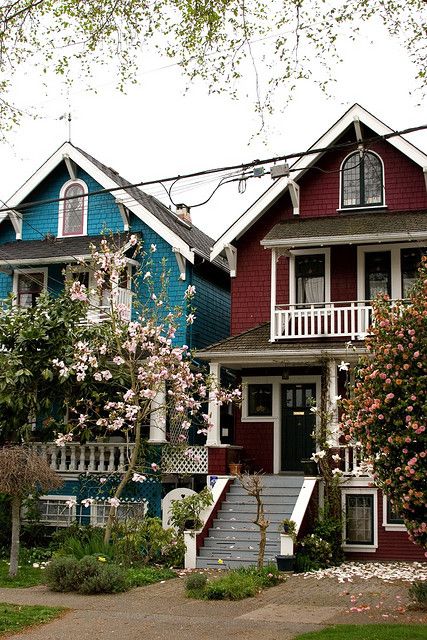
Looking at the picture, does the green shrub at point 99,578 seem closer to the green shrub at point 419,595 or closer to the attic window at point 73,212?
the green shrub at point 419,595

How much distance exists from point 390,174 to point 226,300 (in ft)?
23.9

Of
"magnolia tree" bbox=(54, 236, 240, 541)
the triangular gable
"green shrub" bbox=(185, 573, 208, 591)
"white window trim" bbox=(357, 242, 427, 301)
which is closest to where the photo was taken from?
"green shrub" bbox=(185, 573, 208, 591)

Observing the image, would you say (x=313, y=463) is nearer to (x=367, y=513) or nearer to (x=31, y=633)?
(x=367, y=513)

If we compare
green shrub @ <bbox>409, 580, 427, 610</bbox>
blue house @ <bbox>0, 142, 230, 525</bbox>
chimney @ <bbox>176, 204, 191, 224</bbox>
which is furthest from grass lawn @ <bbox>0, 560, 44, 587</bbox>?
chimney @ <bbox>176, 204, 191, 224</bbox>

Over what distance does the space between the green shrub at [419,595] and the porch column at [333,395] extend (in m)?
7.51

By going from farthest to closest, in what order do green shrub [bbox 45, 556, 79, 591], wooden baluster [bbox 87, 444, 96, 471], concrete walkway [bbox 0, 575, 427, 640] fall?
wooden baluster [bbox 87, 444, 96, 471] → green shrub [bbox 45, 556, 79, 591] → concrete walkway [bbox 0, 575, 427, 640]

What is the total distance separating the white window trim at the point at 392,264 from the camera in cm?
2369

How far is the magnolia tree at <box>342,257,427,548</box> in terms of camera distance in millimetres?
12906

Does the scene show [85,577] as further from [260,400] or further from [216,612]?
[260,400]

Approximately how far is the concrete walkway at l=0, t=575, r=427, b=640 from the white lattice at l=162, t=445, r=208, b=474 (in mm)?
5828

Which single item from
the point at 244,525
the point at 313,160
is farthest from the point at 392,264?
the point at 244,525

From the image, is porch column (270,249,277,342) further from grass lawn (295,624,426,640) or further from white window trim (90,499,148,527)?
grass lawn (295,624,426,640)

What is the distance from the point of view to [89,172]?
88.5 feet

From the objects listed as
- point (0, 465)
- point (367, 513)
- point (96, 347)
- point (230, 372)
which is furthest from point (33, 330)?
point (367, 513)
